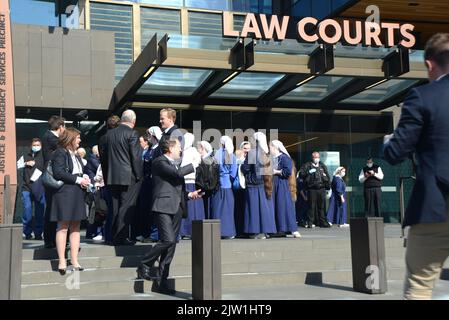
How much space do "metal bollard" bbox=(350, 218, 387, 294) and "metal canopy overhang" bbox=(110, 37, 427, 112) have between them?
7.81m

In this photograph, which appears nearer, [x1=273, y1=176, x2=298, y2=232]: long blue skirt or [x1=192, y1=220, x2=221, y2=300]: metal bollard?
[x1=192, y1=220, x2=221, y2=300]: metal bollard

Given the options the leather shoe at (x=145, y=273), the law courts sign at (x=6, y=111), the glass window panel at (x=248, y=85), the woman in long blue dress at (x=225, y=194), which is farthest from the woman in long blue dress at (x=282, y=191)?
the glass window panel at (x=248, y=85)

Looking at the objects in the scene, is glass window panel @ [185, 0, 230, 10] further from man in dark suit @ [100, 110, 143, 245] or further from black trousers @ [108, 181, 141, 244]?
black trousers @ [108, 181, 141, 244]

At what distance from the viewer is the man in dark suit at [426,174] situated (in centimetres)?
313

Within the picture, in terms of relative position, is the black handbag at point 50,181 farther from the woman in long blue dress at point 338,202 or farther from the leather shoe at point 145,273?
the woman in long blue dress at point 338,202

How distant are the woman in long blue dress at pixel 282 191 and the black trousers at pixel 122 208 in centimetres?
298

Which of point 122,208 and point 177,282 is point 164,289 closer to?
point 177,282

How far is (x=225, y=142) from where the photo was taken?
9852 millimetres

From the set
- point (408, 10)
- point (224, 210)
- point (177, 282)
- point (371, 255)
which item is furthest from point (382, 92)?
point (177, 282)

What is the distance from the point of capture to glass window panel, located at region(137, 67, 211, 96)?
14523 millimetres

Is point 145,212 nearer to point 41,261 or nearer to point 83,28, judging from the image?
point 41,261

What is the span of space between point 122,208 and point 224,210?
98.4 inches

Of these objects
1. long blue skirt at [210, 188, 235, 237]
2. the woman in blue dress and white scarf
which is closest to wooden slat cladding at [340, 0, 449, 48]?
long blue skirt at [210, 188, 235, 237]

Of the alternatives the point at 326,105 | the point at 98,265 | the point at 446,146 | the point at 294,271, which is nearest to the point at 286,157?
the point at 294,271
